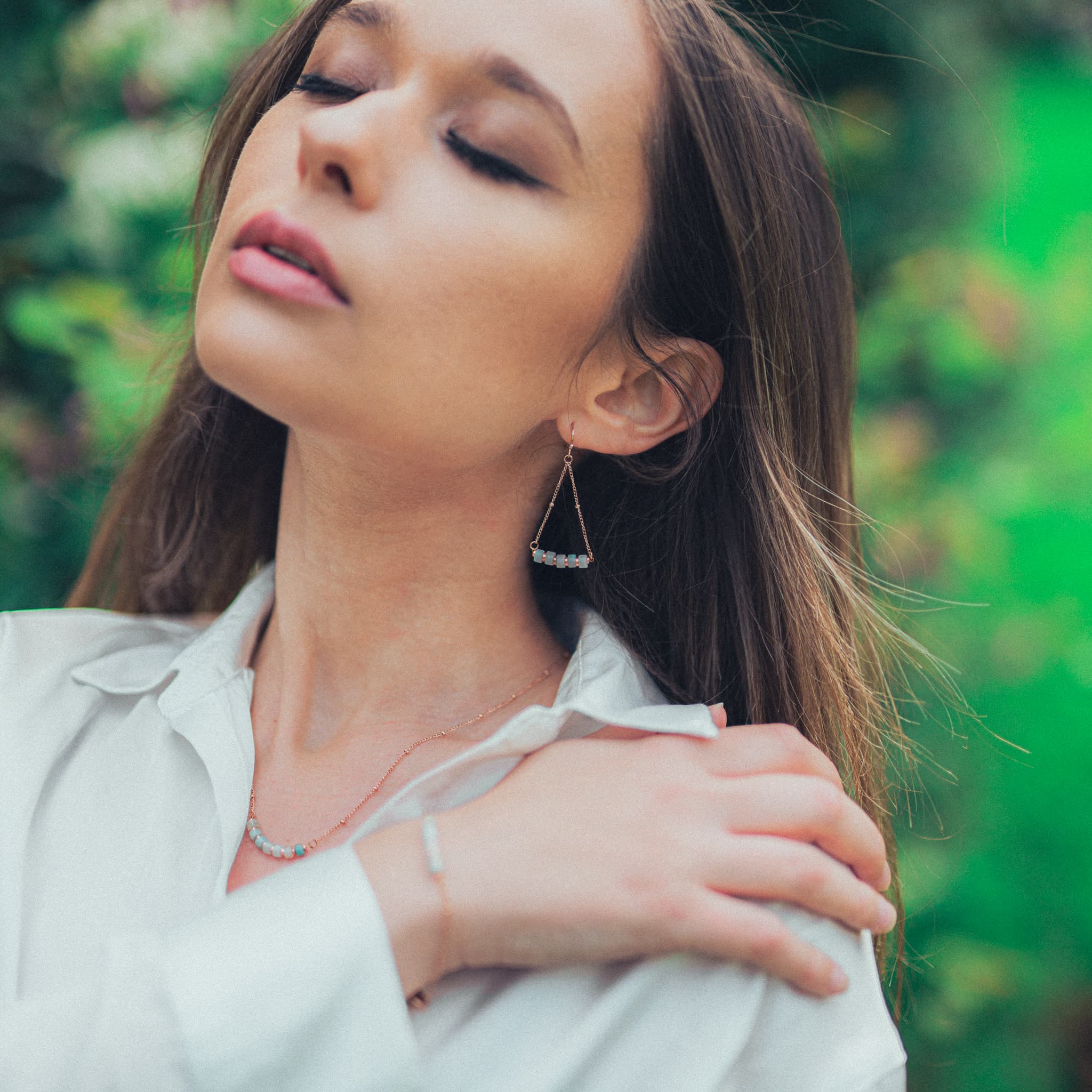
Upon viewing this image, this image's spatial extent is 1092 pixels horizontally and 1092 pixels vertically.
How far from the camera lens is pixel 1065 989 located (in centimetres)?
242

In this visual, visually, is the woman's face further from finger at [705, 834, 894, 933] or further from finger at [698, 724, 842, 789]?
finger at [705, 834, 894, 933]

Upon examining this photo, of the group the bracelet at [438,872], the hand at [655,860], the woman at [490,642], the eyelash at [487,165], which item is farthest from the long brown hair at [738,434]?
the bracelet at [438,872]

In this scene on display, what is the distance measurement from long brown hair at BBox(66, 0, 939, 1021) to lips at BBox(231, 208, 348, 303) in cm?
45

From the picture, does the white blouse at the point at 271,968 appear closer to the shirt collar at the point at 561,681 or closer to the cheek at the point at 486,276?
the shirt collar at the point at 561,681

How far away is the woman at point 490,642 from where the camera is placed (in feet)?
4.05

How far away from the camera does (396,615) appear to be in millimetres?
1747

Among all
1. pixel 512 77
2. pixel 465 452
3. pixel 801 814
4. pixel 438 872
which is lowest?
pixel 438 872

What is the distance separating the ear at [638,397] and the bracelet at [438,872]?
697mm

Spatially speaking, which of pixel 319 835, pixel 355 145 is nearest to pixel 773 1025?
pixel 319 835

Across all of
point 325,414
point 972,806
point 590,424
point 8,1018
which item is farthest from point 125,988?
point 972,806

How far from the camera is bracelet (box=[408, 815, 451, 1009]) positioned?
48.5 inches

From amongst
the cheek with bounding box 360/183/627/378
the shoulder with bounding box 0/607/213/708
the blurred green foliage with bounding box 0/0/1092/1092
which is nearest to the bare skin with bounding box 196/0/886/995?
the cheek with bounding box 360/183/627/378

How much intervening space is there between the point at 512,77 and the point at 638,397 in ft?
1.80

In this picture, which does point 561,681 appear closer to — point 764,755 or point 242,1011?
point 764,755
